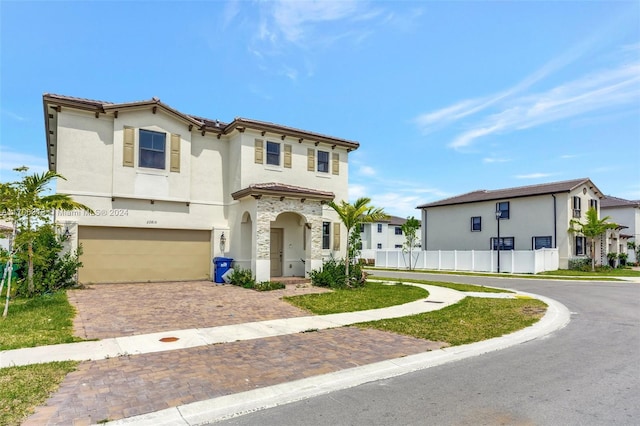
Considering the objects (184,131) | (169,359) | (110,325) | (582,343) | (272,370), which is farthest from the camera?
(184,131)

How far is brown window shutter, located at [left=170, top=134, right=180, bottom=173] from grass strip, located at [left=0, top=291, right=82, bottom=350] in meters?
7.19

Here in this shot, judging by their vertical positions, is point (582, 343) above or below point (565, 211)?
below

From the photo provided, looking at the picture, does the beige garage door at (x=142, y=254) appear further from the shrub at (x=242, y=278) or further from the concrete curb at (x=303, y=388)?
the concrete curb at (x=303, y=388)

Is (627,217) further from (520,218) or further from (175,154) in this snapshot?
(175,154)

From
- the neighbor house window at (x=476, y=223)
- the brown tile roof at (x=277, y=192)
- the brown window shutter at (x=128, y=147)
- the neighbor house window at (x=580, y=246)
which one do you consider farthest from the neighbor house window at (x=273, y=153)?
the neighbor house window at (x=580, y=246)

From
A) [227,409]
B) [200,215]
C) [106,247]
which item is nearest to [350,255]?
[200,215]

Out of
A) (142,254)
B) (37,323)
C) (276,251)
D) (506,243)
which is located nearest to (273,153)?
(276,251)

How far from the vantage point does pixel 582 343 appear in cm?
Result: 832

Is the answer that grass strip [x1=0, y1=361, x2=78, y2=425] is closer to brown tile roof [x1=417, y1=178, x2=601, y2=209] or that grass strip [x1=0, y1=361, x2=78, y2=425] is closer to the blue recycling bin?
the blue recycling bin

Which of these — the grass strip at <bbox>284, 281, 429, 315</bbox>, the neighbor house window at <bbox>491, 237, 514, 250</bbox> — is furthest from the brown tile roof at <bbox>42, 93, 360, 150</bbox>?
the neighbor house window at <bbox>491, 237, 514, 250</bbox>

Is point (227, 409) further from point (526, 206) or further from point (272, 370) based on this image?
point (526, 206)

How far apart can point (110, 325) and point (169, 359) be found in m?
3.33

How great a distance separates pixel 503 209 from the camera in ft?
114

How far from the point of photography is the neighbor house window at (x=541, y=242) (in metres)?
31.8
